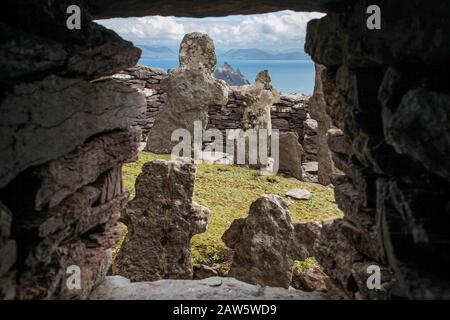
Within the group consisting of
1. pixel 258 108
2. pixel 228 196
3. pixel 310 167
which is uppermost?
pixel 258 108

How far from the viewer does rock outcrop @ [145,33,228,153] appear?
1189 cm

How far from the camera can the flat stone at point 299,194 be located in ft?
33.9

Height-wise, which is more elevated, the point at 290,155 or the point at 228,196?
the point at 290,155

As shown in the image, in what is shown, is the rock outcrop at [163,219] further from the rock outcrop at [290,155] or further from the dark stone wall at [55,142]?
the rock outcrop at [290,155]

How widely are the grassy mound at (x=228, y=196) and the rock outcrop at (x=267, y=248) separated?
66 centimetres

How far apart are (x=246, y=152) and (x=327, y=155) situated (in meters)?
2.32

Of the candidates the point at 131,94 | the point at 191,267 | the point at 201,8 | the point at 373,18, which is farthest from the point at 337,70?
the point at 191,267

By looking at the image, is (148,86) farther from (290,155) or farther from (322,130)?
(322,130)

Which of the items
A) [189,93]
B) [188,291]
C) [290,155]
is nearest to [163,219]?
[188,291]

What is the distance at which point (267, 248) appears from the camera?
18.8 feet

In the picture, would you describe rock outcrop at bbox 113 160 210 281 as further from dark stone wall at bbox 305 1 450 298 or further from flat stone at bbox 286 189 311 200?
flat stone at bbox 286 189 311 200

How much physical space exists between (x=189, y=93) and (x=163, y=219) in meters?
6.67

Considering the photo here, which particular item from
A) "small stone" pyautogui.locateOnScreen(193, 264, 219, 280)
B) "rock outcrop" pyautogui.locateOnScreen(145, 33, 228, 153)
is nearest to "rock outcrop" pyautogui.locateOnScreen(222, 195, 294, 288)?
"small stone" pyautogui.locateOnScreen(193, 264, 219, 280)

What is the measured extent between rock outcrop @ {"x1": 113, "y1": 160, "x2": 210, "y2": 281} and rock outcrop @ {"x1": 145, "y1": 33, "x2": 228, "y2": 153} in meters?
6.30
